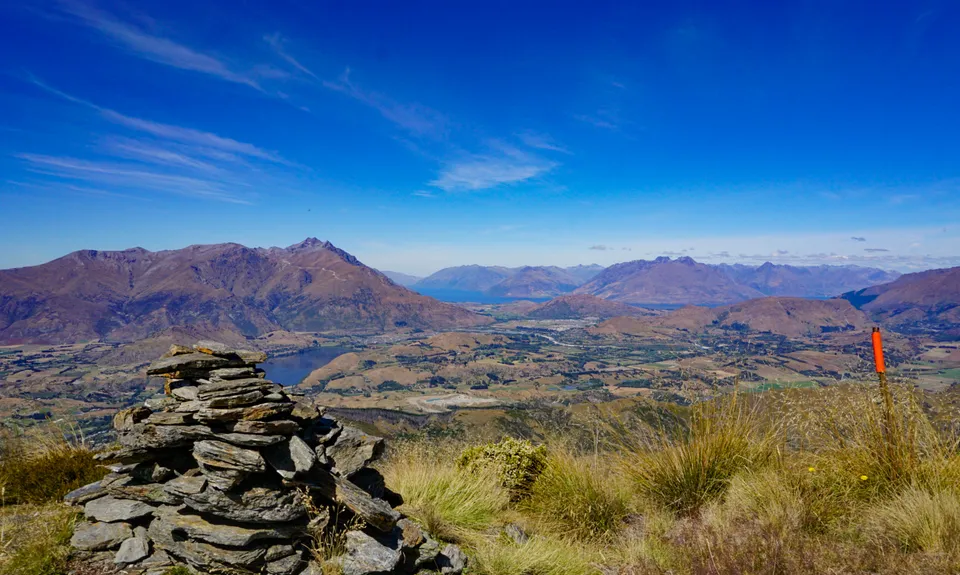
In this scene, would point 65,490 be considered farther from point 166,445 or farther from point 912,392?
point 912,392

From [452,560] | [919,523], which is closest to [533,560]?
[452,560]

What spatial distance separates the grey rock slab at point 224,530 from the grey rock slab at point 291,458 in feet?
1.87

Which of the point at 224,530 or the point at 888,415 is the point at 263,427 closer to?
the point at 224,530

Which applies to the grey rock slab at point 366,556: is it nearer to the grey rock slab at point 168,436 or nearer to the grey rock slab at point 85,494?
the grey rock slab at point 168,436

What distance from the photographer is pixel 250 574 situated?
462cm

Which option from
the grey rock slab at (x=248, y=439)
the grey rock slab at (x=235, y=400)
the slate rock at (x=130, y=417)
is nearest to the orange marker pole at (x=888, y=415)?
the grey rock slab at (x=248, y=439)

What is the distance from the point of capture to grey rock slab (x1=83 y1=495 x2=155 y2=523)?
5.23 m

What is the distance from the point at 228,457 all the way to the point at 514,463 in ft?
16.4

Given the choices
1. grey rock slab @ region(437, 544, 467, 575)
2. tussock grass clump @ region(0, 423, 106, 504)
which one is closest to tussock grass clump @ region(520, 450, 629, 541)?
grey rock slab @ region(437, 544, 467, 575)

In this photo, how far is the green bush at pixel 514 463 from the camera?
26.3 feet

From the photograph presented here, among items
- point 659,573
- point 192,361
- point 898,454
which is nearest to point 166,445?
point 192,361

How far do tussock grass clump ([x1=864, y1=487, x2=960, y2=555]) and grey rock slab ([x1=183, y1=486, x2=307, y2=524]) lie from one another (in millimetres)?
6252

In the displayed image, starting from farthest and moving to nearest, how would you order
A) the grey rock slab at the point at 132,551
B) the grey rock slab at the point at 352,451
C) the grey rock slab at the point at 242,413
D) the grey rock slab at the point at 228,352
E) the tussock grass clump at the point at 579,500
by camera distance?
the tussock grass clump at the point at 579,500 < the grey rock slab at the point at 228,352 < the grey rock slab at the point at 352,451 < the grey rock slab at the point at 242,413 < the grey rock slab at the point at 132,551

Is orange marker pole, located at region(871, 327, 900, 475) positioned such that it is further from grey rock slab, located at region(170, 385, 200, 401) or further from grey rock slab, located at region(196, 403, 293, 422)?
grey rock slab, located at region(170, 385, 200, 401)
